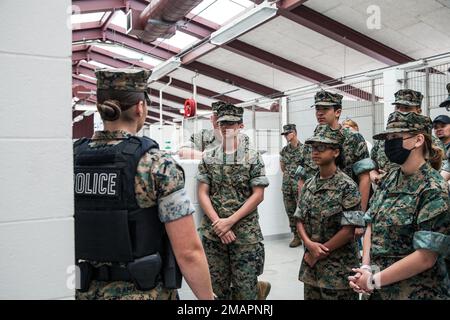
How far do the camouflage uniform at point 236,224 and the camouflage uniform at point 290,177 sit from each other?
7.84ft

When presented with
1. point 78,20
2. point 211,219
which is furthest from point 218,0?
point 211,219

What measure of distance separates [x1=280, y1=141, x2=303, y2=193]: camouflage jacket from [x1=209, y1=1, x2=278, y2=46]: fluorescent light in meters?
1.59

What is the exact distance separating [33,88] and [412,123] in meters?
1.41

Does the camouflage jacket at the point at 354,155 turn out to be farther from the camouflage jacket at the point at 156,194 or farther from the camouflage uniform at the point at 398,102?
the camouflage jacket at the point at 156,194

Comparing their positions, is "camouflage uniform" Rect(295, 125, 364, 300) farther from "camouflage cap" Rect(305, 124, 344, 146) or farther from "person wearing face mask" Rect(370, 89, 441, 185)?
"person wearing face mask" Rect(370, 89, 441, 185)

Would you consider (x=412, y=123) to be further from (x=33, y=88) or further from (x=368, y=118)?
(x=368, y=118)

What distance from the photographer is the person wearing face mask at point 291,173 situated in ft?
16.0

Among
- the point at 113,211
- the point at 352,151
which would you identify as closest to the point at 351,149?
the point at 352,151

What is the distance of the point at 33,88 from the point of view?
1127mm

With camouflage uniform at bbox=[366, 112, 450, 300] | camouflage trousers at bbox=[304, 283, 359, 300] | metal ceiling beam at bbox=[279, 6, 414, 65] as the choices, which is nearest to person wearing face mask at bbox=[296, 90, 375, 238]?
camouflage trousers at bbox=[304, 283, 359, 300]

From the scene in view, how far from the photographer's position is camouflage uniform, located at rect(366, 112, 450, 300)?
1.52 m

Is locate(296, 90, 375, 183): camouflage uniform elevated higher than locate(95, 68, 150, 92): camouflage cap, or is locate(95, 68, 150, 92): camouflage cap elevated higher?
locate(95, 68, 150, 92): camouflage cap

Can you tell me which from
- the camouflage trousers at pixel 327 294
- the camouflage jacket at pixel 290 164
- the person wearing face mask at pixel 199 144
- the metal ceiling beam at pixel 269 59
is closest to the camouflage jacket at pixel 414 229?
the camouflage trousers at pixel 327 294

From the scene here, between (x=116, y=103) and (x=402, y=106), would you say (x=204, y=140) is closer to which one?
(x=402, y=106)
